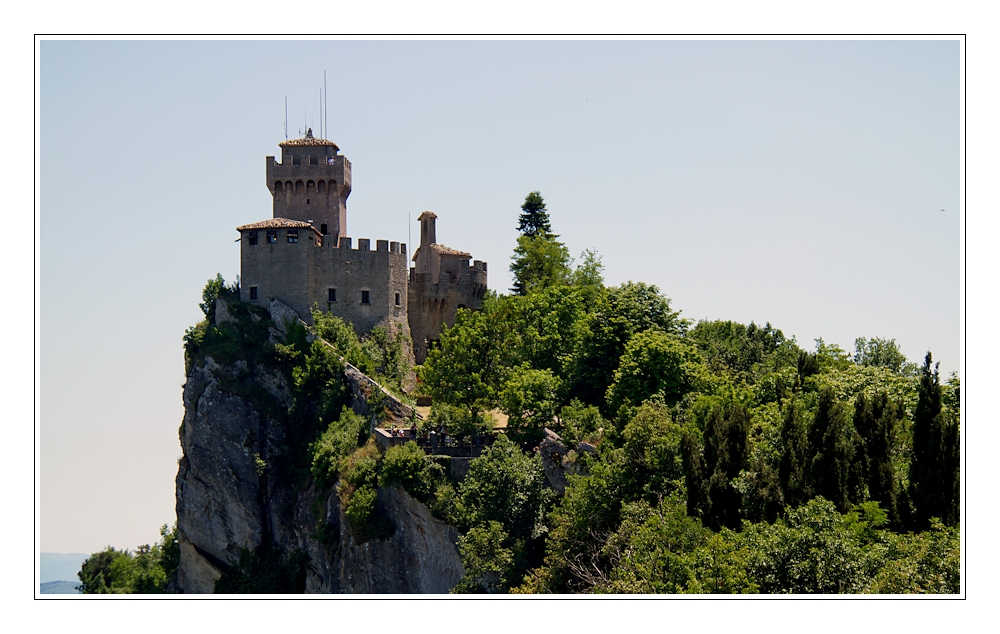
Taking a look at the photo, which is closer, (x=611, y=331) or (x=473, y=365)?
(x=611, y=331)

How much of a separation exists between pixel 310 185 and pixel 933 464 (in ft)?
152

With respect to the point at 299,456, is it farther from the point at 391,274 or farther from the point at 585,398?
the point at 585,398

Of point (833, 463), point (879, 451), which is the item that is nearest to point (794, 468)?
point (833, 463)

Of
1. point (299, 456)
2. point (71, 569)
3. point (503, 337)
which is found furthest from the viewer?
point (71, 569)

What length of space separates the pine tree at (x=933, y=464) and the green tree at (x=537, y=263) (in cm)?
4145

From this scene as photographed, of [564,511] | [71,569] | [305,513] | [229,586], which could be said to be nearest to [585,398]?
[564,511]

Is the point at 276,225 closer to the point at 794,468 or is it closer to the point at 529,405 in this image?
the point at 529,405

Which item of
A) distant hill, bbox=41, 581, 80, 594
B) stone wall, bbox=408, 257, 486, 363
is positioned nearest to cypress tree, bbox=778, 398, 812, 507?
stone wall, bbox=408, 257, 486, 363

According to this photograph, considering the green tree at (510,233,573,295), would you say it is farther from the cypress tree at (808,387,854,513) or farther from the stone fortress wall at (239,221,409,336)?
the cypress tree at (808,387,854,513)

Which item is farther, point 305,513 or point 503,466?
point 305,513

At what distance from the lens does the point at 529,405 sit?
63.9 meters

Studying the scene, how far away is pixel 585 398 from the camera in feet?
216

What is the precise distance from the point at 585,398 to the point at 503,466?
7618 millimetres

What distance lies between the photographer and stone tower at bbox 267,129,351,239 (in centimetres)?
8088
